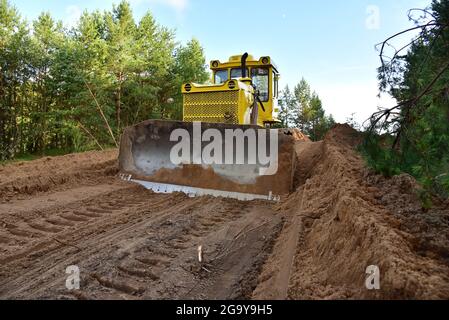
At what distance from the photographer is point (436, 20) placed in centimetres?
349

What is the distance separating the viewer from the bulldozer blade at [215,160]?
6.21 metres

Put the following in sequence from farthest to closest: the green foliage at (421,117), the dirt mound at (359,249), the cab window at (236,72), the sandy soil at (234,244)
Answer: the cab window at (236,72) → the green foliage at (421,117) → the sandy soil at (234,244) → the dirt mound at (359,249)

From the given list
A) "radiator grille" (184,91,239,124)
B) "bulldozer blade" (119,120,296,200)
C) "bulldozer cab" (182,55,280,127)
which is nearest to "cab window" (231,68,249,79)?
"bulldozer cab" (182,55,280,127)

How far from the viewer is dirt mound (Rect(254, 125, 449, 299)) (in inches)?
80.0

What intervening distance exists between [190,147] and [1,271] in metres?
3.97

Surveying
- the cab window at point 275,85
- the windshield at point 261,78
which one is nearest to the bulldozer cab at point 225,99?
the windshield at point 261,78

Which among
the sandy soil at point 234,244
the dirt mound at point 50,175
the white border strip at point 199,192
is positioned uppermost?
the dirt mound at point 50,175

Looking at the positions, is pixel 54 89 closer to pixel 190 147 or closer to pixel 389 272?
pixel 190 147

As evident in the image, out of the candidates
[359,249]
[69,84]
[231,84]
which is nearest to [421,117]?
[359,249]

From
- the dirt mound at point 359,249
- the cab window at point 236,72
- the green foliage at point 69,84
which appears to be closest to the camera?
the dirt mound at point 359,249

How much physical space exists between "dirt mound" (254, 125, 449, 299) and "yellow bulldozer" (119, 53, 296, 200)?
1.79 metres

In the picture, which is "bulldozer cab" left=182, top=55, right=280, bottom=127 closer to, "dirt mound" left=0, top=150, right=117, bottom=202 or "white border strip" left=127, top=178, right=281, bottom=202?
"white border strip" left=127, top=178, right=281, bottom=202

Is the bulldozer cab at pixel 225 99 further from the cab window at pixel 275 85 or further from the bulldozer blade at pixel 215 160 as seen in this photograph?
the bulldozer blade at pixel 215 160

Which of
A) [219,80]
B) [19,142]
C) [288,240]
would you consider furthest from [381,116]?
[19,142]
